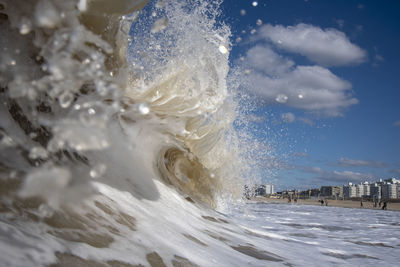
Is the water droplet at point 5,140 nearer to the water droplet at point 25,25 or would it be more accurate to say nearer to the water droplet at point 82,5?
the water droplet at point 25,25

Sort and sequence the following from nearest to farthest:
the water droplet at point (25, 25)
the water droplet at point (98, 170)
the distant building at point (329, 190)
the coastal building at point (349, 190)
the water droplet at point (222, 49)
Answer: the water droplet at point (25, 25) → the water droplet at point (98, 170) → the water droplet at point (222, 49) → the distant building at point (329, 190) → the coastal building at point (349, 190)

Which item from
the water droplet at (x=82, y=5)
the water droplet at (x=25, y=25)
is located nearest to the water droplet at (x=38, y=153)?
the water droplet at (x=25, y=25)

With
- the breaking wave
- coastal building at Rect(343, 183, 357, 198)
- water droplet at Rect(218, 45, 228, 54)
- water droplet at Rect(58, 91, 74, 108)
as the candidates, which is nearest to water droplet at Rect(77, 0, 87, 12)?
the breaking wave

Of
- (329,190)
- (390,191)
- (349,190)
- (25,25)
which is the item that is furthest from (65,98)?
(349,190)

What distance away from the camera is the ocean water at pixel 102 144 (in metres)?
1.50

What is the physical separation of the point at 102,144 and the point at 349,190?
13997 centimetres

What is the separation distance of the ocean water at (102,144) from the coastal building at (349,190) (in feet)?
443

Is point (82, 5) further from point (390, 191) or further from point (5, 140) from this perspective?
point (390, 191)

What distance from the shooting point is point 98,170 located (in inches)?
101

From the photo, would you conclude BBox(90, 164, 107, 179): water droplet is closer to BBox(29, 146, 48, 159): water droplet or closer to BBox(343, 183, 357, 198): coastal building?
BBox(29, 146, 48, 159): water droplet

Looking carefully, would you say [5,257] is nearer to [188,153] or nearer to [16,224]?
[16,224]

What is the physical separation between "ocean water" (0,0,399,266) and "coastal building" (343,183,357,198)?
443 feet

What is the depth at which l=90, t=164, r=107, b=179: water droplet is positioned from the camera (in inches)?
95.6

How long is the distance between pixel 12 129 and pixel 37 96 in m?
0.28
